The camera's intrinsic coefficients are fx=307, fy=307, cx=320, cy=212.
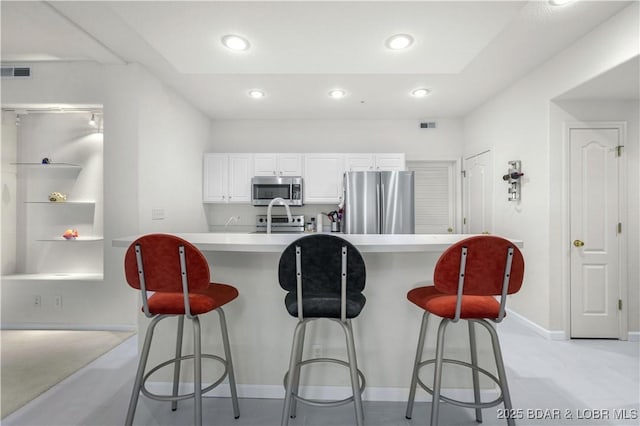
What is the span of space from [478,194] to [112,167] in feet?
14.0

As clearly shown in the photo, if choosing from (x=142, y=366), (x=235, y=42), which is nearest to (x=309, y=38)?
(x=235, y=42)

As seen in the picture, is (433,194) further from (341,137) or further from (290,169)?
(290,169)

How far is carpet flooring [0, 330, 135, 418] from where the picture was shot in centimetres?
201

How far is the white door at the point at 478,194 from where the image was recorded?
3.83 m

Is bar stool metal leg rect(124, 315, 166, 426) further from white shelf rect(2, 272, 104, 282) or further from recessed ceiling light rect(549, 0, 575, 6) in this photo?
recessed ceiling light rect(549, 0, 575, 6)

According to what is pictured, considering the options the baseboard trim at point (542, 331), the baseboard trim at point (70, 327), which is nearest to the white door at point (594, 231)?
the baseboard trim at point (542, 331)

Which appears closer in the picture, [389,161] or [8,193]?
[8,193]

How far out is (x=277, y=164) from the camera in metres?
4.41

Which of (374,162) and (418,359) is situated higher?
(374,162)

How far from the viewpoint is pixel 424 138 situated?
4.66 metres

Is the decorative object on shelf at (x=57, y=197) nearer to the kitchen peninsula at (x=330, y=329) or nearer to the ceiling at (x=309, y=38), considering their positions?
the ceiling at (x=309, y=38)

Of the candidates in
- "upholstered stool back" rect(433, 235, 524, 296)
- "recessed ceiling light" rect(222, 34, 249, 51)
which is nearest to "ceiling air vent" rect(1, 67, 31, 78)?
"recessed ceiling light" rect(222, 34, 249, 51)

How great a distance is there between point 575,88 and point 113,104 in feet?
13.7

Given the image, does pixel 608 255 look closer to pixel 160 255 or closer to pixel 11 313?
pixel 160 255
